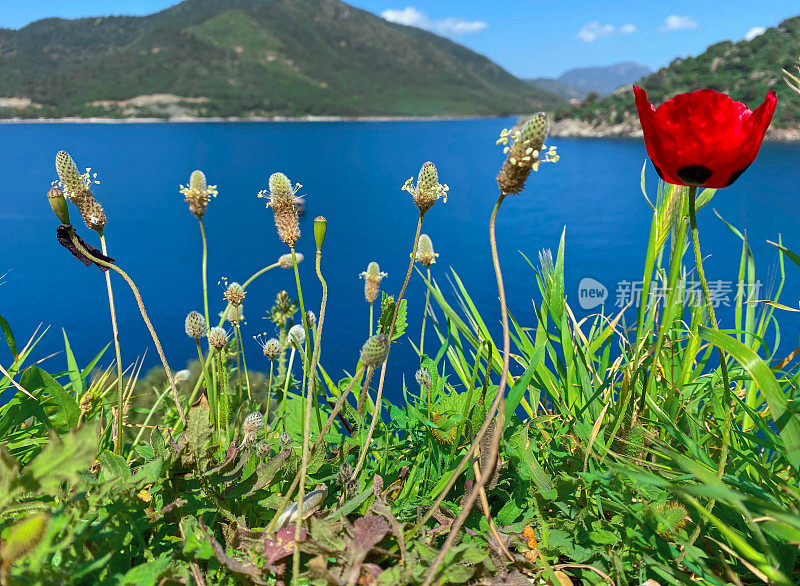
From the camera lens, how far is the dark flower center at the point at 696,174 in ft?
2.91

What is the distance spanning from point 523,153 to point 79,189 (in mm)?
970

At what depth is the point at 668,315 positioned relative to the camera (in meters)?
1.20

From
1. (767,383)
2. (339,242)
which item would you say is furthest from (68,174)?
(339,242)

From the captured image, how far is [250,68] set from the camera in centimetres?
9769

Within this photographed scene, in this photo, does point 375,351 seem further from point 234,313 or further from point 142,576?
point 234,313

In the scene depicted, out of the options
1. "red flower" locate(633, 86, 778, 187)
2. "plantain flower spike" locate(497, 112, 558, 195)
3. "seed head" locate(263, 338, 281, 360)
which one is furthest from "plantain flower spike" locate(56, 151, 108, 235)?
"red flower" locate(633, 86, 778, 187)

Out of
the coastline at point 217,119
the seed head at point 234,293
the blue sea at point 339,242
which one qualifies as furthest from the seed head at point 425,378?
the coastline at point 217,119

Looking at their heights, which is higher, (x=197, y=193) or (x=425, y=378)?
(x=197, y=193)

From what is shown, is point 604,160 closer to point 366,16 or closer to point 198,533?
point 198,533

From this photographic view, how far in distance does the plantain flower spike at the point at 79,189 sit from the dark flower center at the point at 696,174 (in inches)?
47.2

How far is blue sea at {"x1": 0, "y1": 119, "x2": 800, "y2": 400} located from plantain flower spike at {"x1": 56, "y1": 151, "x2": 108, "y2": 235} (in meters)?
4.44

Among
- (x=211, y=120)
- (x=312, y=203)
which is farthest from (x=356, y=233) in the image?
(x=211, y=120)

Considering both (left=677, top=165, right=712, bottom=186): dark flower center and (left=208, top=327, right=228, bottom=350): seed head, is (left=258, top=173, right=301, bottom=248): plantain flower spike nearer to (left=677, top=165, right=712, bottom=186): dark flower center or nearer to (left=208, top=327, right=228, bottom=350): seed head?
(left=208, top=327, right=228, bottom=350): seed head

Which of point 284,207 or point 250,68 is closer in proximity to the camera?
point 284,207
